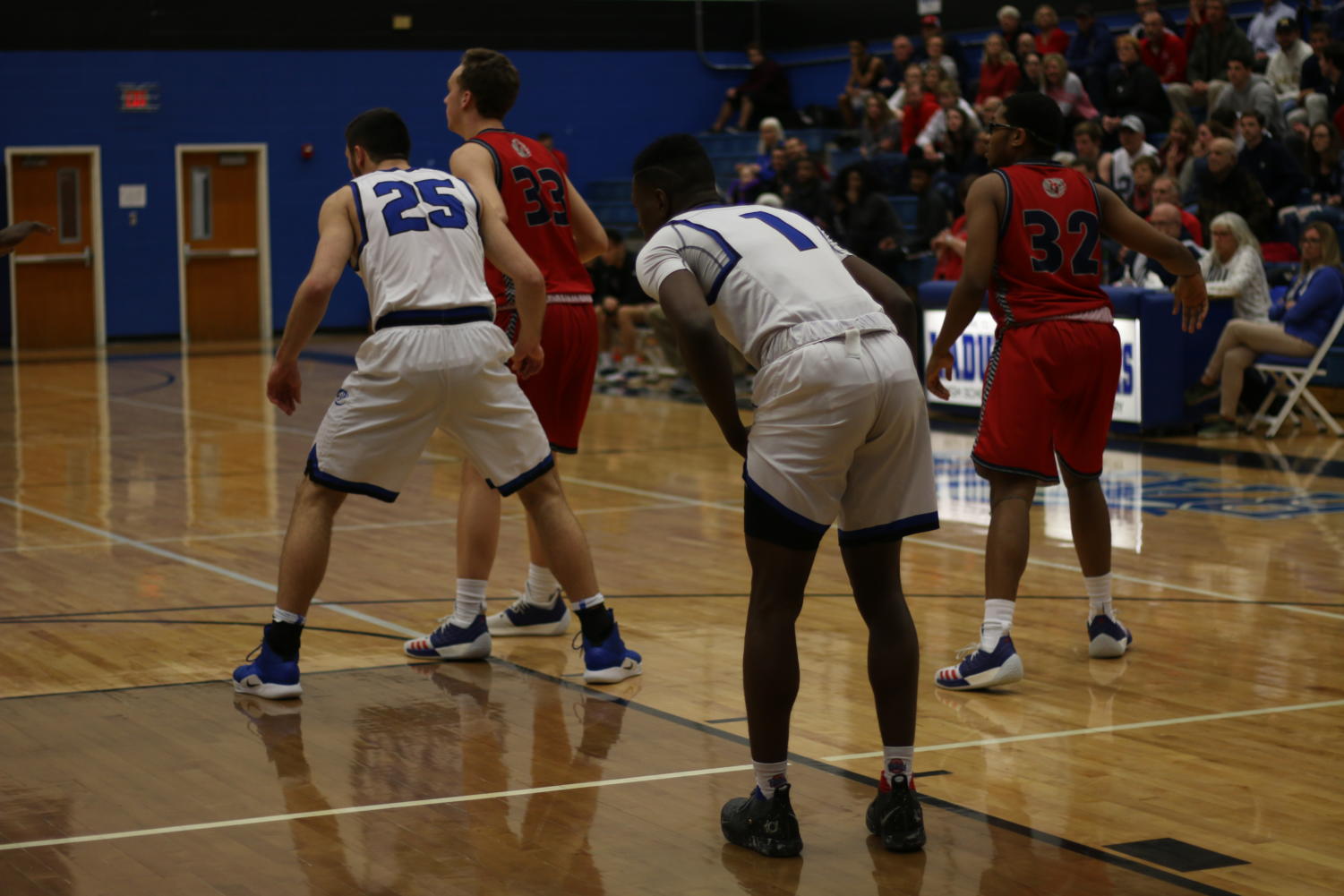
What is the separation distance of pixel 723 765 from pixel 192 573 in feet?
11.5

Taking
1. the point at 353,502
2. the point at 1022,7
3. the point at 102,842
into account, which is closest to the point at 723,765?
the point at 102,842

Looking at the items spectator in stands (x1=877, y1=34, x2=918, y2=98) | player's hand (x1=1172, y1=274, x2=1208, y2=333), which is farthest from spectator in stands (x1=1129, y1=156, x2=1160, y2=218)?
player's hand (x1=1172, y1=274, x2=1208, y2=333)

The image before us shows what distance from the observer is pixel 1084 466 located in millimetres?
5770

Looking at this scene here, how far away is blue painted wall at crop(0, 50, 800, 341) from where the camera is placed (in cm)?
2127

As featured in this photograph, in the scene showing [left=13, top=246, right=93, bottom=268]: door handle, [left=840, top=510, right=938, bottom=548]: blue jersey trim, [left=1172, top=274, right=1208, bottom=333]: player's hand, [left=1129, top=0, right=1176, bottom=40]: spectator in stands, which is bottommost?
[left=840, top=510, right=938, bottom=548]: blue jersey trim

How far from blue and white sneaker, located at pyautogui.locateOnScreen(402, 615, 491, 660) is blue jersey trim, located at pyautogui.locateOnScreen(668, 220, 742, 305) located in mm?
2251

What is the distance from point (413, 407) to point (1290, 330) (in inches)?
310

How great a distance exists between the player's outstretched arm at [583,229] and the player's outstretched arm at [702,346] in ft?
7.79

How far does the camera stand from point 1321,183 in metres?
14.3

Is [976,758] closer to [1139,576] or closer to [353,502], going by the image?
[1139,576]

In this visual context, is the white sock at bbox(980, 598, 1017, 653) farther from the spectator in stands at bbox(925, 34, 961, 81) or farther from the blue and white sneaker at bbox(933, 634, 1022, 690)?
the spectator in stands at bbox(925, 34, 961, 81)

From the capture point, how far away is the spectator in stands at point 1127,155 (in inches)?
576

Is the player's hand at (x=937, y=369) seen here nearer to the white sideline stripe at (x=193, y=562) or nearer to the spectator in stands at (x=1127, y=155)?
the white sideline stripe at (x=193, y=562)

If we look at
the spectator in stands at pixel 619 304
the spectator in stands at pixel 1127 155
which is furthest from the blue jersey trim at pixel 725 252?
the spectator in stands at pixel 619 304
